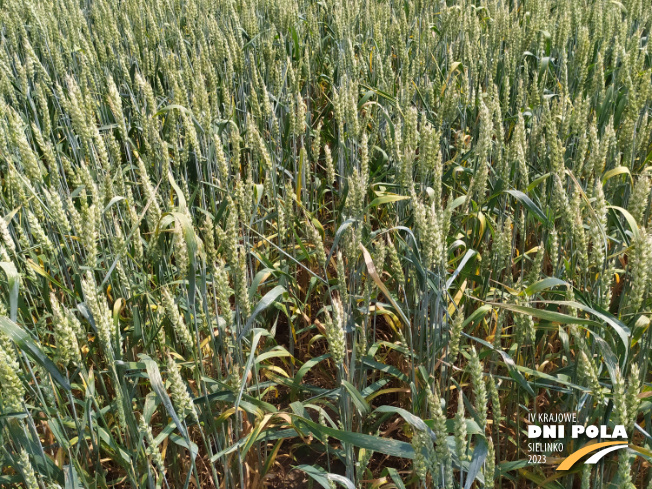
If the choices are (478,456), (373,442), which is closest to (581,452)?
(478,456)

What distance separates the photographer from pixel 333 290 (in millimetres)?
2123

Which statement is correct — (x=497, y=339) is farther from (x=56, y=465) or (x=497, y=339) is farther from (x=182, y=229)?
(x=56, y=465)

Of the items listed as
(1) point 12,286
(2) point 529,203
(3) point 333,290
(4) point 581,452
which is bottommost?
(3) point 333,290

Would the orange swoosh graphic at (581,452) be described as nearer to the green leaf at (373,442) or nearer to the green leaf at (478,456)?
the green leaf at (478,456)

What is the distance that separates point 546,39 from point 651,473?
2553 millimetres

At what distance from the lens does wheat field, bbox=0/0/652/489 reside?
1.16 meters

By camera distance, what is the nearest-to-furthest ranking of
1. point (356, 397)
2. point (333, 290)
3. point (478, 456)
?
point (478, 456) < point (356, 397) < point (333, 290)

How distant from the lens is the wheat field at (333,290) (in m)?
1.16

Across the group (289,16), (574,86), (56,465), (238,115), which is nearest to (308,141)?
(238,115)

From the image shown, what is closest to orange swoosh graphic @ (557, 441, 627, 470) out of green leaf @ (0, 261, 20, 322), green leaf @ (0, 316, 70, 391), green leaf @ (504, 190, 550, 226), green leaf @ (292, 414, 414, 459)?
green leaf @ (292, 414, 414, 459)

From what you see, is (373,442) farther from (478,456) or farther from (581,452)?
(581,452)

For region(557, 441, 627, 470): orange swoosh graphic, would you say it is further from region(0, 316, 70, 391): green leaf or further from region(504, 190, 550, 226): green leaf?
region(0, 316, 70, 391): green leaf

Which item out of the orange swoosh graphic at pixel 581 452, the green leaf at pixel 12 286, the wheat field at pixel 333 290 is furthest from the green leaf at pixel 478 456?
the green leaf at pixel 12 286

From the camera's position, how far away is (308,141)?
8.67ft
